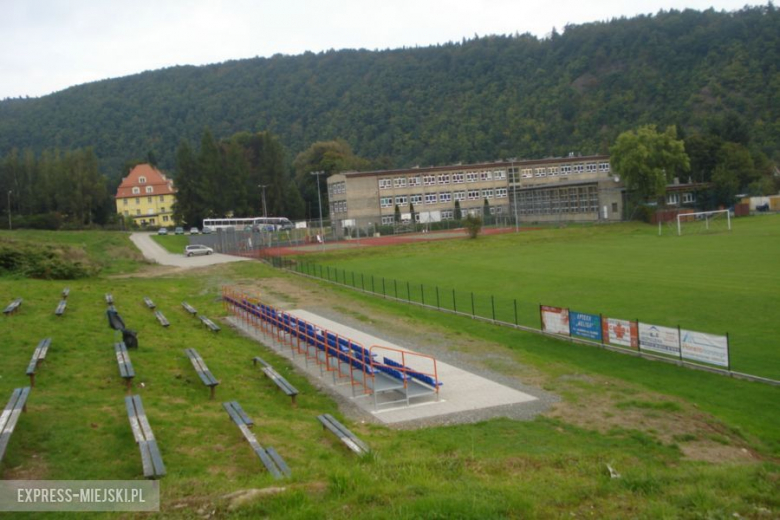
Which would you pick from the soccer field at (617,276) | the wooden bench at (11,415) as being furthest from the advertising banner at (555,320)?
the wooden bench at (11,415)

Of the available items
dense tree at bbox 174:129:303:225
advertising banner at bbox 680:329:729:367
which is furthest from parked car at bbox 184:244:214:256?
advertising banner at bbox 680:329:729:367

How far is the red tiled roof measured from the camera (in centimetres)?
12662

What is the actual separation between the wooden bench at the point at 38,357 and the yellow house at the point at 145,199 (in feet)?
375

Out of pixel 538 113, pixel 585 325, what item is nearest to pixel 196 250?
pixel 585 325

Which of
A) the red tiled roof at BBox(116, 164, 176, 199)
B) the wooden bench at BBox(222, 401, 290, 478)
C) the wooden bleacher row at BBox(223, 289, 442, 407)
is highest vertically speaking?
the red tiled roof at BBox(116, 164, 176, 199)

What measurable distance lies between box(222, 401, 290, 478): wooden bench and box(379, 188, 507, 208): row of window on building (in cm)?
8516

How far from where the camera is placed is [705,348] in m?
19.8

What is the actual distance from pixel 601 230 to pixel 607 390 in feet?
200

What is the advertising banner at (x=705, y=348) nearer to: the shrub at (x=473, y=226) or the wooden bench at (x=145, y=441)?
the wooden bench at (x=145, y=441)

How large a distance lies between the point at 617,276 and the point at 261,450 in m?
32.7

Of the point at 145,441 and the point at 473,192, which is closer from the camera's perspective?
the point at 145,441

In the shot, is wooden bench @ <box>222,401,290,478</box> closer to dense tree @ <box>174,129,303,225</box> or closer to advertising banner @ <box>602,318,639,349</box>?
advertising banner @ <box>602,318,639,349</box>

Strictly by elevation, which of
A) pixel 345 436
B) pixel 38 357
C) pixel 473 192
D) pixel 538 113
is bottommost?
pixel 345 436

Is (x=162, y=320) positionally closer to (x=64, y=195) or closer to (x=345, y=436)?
(x=345, y=436)
